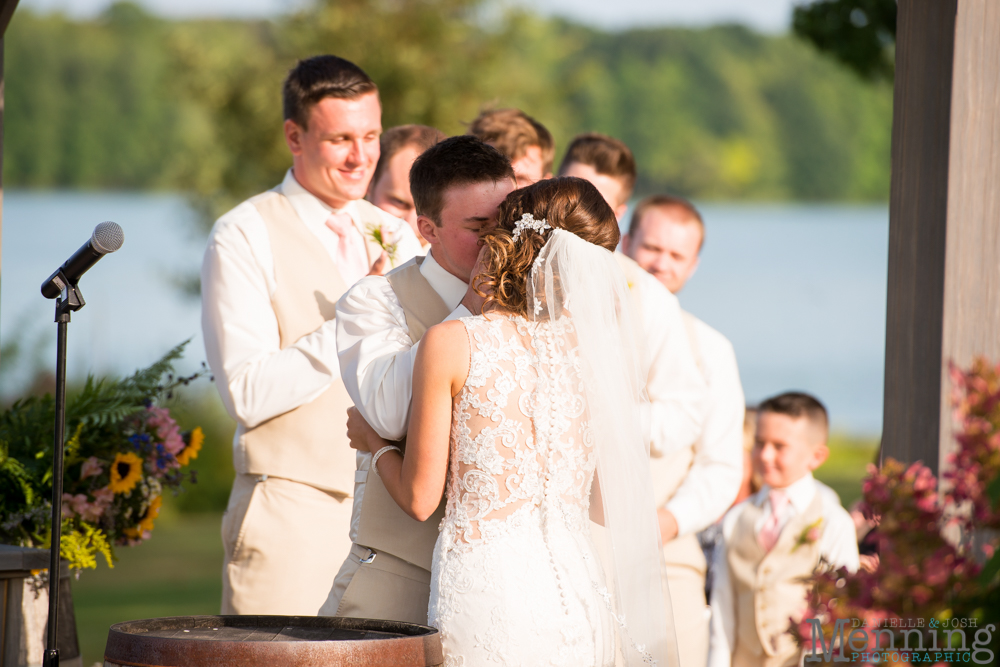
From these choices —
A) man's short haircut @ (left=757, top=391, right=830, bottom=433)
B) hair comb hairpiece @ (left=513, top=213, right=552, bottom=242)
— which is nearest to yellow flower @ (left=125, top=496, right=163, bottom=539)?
hair comb hairpiece @ (left=513, top=213, right=552, bottom=242)

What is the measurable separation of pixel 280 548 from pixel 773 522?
2244 millimetres

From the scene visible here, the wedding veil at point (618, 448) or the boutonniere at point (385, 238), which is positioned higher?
the boutonniere at point (385, 238)

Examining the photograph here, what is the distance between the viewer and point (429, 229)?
2693 mm

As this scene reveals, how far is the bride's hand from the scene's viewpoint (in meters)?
2.60

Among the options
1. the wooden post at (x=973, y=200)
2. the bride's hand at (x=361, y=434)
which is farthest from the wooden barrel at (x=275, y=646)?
the wooden post at (x=973, y=200)

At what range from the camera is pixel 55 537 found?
265 centimetres

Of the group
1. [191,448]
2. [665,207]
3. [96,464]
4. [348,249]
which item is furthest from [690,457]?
[96,464]

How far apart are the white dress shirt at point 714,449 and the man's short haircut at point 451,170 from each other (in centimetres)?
153

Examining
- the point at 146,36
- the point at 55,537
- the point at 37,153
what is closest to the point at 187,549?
the point at 55,537

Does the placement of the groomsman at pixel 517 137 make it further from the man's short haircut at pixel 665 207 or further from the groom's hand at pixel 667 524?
the groom's hand at pixel 667 524

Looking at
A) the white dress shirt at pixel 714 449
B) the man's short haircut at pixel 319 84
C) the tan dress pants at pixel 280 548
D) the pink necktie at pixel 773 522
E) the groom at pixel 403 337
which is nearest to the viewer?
the groom at pixel 403 337

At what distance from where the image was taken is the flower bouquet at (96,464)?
11.3ft

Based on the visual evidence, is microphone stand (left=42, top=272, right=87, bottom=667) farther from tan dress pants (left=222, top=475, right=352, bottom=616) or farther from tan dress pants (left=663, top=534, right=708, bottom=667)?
tan dress pants (left=663, top=534, right=708, bottom=667)

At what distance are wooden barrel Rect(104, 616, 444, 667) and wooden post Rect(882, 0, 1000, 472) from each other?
1086 millimetres
